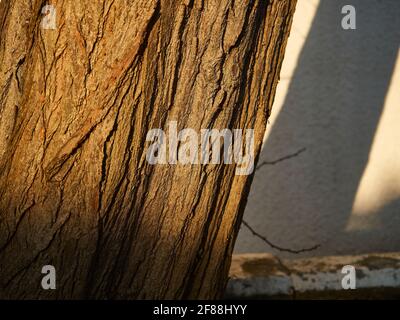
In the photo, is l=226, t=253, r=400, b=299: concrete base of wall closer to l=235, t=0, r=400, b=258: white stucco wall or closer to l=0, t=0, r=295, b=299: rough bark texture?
l=235, t=0, r=400, b=258: white stucco wall

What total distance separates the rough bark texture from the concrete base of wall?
0.92 m

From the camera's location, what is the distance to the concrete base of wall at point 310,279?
198 cm

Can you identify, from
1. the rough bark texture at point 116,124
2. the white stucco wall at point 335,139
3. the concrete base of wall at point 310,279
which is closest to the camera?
the rough bark texture at point 116,124

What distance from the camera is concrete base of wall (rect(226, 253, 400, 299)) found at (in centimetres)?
198

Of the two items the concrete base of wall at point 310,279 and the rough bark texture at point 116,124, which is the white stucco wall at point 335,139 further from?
the rough bark texture at point 116,124

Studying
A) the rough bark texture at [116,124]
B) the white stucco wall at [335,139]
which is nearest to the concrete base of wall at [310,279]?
the white stucco wall at [335,139]

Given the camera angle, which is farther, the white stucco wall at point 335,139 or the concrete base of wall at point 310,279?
the white stucco wall at point 335,139

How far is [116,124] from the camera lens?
99 cm

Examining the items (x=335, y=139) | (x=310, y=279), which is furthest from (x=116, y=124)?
(x=335, y=139)

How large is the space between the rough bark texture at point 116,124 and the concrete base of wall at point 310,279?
924mm

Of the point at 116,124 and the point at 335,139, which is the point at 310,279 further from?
the point at 116,124

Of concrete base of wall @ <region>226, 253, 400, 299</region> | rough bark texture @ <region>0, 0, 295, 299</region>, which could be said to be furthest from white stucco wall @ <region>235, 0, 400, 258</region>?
rough bark texture @ <region>0, 0, 295, 299</region>
